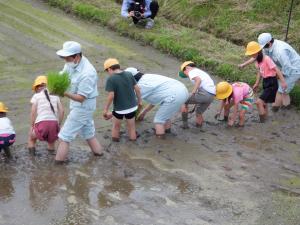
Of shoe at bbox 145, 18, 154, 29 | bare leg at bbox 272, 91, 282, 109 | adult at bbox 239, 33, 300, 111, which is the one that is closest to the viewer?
adult at bbox 239, 33, 300, 111

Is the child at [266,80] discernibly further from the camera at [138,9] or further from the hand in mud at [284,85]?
the camera at [138,9]

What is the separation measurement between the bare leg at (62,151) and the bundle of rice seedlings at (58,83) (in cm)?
70

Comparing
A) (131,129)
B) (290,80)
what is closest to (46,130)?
(131,129)

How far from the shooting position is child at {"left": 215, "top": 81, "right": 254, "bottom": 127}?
8.34 m

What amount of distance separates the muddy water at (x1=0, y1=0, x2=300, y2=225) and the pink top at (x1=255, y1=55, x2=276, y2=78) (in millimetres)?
716

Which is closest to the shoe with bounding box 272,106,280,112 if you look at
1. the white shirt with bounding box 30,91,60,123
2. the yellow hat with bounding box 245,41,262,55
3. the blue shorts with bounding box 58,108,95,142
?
the yellow hat with bounding box 245,41,262,55

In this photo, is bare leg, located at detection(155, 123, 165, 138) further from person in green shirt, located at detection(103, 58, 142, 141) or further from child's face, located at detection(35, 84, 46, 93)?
child's face, located at detection(35, 84, 46, 93)

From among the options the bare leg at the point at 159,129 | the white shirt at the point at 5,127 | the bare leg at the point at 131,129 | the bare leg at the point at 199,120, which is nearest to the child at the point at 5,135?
the white shirt at the point at 5,127

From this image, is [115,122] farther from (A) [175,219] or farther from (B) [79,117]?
(A) [175,219]

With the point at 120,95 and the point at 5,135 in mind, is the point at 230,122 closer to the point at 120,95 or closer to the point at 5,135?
the point at 120,95

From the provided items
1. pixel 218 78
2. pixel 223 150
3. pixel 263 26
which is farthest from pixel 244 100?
pixel 263 26

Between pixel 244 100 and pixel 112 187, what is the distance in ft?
9.12

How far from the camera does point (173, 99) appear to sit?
788 centimetres

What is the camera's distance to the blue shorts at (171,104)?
311 inches
